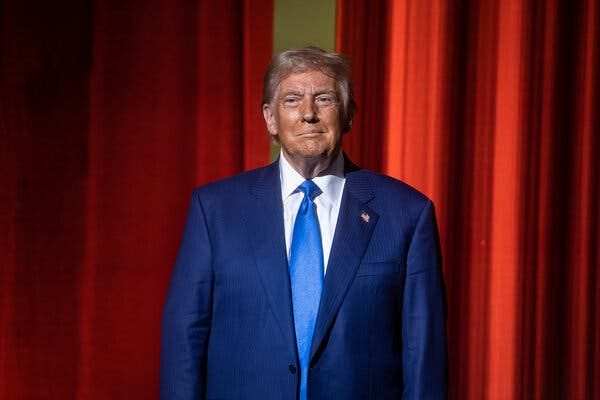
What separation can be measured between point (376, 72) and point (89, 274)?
96cm

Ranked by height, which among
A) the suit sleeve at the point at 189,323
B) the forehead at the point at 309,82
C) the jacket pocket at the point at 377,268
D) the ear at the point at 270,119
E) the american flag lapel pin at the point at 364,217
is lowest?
the suit sleeve at the point at 189,323

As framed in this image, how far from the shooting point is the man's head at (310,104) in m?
1.62

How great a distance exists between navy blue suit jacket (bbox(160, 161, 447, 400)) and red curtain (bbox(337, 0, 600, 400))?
0.61m

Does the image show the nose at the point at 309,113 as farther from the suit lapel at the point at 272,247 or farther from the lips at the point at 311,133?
the suit lapel at the point at 272,247

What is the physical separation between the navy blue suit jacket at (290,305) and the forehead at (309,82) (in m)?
0.20

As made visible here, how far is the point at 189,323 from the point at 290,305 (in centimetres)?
22

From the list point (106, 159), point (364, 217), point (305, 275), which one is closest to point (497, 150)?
point (364, 217)

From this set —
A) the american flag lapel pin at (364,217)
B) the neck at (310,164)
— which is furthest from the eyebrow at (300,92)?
the american flag lapel pin at (364,217)

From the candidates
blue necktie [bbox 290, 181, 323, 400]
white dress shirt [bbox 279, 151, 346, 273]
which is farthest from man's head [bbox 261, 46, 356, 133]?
blue necktie [bbox 290, 181, 323, 400]

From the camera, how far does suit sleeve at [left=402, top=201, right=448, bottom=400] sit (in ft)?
5.35

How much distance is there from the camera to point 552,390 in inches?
91.3

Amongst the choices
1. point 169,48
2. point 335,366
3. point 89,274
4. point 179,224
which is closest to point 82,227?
point 89,274

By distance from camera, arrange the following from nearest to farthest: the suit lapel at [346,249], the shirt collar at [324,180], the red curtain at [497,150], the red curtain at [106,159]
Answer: the suit lapel at [346,249]
the shirt collar at [324,180]
the red curtain at [106,159]
the red curtain at [497,150]

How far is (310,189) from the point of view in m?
1.65
